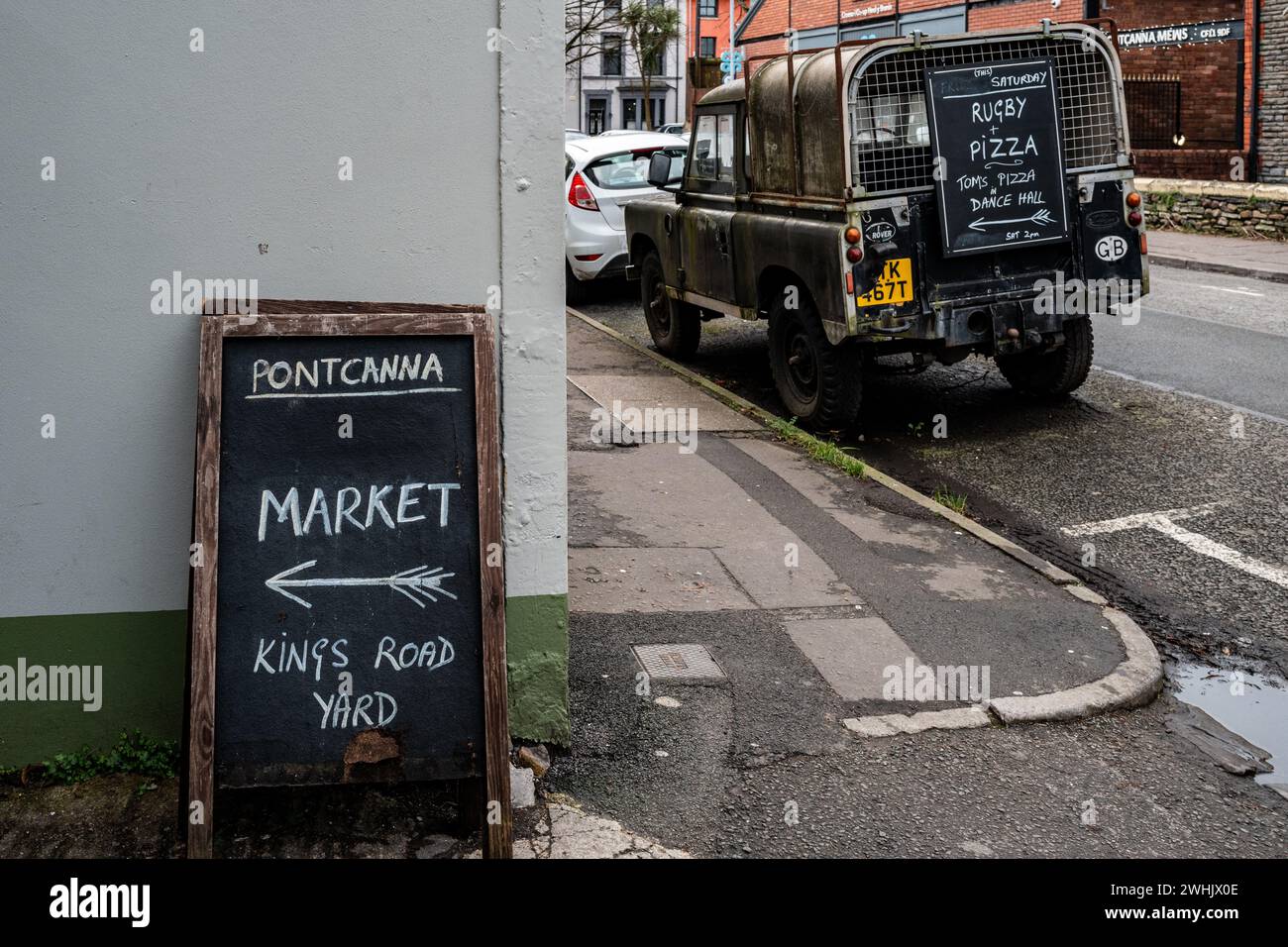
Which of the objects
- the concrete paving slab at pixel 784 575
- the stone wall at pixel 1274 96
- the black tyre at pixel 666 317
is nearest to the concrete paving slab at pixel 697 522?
the concrete paving slab at pixel 784 575

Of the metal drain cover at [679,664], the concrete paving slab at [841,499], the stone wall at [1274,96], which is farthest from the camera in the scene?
the stone wall at [1274,96]

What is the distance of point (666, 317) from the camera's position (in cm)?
1198

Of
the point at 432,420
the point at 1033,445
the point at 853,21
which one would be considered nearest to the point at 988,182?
the point at 1033,445

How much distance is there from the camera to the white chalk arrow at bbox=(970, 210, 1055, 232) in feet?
27.1

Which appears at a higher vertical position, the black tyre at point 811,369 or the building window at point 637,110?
the building window at point 637,110

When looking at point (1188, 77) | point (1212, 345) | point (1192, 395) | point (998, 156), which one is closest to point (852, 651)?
point (998, 156)

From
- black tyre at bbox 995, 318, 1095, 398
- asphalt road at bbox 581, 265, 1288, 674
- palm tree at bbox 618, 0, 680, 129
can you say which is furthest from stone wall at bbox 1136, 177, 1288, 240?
palm tree at bbox 618, 0, 680, 129

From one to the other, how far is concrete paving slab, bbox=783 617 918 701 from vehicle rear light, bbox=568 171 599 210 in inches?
364

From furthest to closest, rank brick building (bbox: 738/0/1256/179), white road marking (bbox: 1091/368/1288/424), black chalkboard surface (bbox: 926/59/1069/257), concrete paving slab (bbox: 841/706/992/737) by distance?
brick building (bbox: 738/0/1256/179) → white road marking (bbox: 1091/368/1288/424) → black chalkboard surface (bbox: 926/59/1069/257) → concrete paving slab (bbox: 841/706/992/737)

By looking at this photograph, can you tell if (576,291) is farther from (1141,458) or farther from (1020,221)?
(1141,458)

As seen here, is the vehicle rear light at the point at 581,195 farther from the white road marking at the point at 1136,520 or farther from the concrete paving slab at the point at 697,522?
the white road marking at the point at 1136,520

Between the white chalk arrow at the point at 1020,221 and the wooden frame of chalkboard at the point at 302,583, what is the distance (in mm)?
5082

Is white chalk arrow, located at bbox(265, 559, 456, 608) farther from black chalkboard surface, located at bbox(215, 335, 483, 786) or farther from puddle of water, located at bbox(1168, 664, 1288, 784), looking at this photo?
puddle of water, located at bbox(1168, 664, 1288, 784)

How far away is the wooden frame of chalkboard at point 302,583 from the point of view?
362cm
